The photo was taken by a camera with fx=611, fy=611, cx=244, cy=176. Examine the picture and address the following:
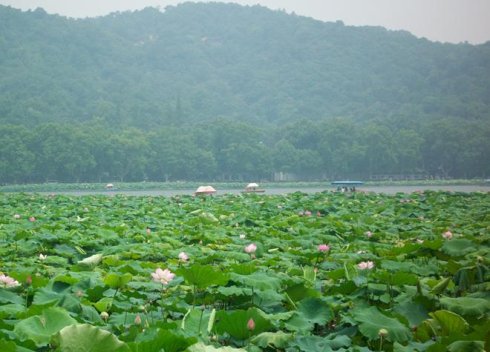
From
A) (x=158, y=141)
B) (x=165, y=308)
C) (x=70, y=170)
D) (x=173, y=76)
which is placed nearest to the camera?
(x=165, y=308)

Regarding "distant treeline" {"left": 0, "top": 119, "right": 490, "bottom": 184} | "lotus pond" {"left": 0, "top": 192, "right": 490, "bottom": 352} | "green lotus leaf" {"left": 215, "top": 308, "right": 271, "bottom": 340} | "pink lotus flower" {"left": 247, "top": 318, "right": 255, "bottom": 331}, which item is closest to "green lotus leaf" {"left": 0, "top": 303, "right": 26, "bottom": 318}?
"lotus pond" {"left": 0, "top": 192, "right": 490, "bottom": 352}

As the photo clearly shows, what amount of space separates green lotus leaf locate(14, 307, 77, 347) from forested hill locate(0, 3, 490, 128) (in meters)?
69.0

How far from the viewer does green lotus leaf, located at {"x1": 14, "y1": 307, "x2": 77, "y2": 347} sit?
2.20 meters

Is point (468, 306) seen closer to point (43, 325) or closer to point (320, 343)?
point (320, 343)

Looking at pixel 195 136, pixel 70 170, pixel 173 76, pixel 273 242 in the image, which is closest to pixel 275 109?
pixel 173 76

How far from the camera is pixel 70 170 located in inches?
2092

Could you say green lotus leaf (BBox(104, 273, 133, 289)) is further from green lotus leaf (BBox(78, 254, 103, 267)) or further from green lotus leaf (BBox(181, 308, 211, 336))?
green lotus leaf (BBox(78, 254, 103, 267))

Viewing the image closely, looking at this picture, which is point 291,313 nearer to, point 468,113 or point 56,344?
point 56,344

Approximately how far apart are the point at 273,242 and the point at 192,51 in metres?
118

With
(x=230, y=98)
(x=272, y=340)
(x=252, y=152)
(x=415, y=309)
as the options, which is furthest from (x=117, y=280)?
(x=230, y=98)

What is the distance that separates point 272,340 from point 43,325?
0.87m

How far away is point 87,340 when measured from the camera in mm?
1904

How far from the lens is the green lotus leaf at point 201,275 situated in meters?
2.71

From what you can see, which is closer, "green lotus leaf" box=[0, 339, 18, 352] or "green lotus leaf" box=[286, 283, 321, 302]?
"green lotus leaf" box=[0, 339, 18, 352]
